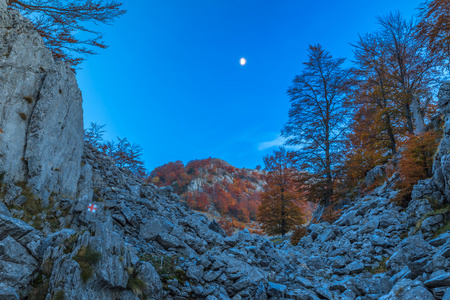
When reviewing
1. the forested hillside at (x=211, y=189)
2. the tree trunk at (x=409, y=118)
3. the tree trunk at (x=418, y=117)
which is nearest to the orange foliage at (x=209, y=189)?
the forested hillside at (x=211, y=189)

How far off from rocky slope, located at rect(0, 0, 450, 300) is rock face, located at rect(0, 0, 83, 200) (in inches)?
1.4

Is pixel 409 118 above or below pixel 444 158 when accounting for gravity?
above

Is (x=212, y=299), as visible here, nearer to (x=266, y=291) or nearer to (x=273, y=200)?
(x=266, y=291)

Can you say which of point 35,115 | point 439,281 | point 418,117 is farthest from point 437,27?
point 35,115

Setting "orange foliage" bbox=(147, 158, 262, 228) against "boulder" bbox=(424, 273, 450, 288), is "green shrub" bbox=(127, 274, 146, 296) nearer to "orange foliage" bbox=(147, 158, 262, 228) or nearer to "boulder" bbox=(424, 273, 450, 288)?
"boulder" bbox=(424, 273, 450, 288)

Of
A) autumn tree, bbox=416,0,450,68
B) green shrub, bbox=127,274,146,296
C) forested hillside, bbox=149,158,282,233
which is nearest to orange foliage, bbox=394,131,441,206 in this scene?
autumn tree, bbox=416,0,450,68

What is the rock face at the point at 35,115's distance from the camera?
7.37m

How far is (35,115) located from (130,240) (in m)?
5.26

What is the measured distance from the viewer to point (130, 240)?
7.83 m

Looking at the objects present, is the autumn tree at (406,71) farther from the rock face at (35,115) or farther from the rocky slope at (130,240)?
the rock face at (35,115)

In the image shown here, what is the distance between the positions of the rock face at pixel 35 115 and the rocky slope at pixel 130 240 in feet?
0.11

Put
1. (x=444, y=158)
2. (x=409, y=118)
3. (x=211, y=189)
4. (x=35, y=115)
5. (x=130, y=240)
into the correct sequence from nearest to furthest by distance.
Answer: (x=444, y=158), (x=130, y=240), (x=35, y=115), (x=409, y=118), (x=211, y=189)

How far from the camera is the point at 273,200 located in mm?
22047

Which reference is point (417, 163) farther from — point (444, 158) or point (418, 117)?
point (418, 117)
